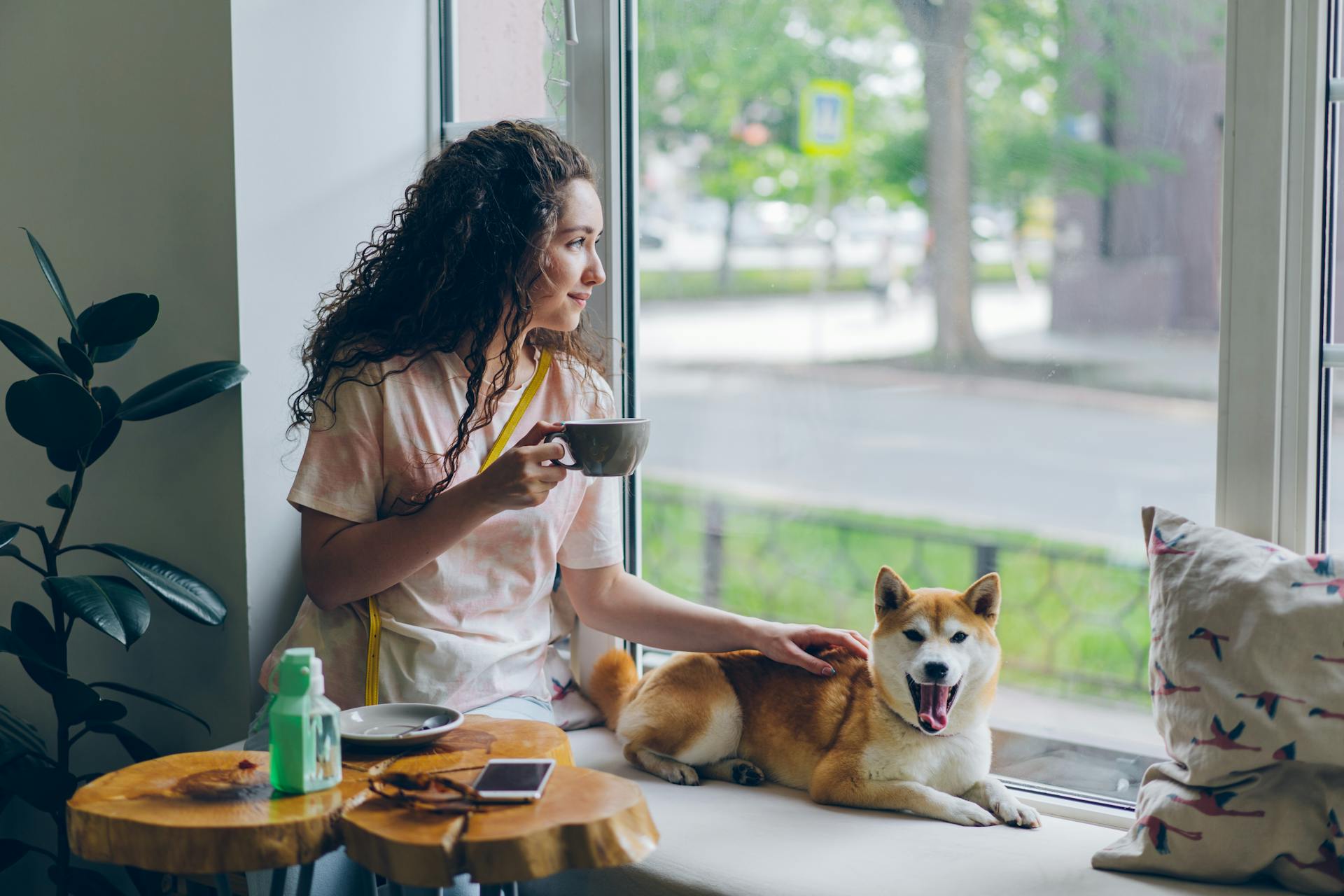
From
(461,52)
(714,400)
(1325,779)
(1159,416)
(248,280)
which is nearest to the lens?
(1325,779)

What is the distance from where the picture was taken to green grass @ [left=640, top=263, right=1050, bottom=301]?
173 cm

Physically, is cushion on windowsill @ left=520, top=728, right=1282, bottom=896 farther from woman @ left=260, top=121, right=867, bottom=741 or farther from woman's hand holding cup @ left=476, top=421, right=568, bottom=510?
woman's hand holding cup @ left=476, top=421, right=568, bottom=510

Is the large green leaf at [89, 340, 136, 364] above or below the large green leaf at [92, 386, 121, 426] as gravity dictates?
above

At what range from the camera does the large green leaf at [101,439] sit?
5.96 ft

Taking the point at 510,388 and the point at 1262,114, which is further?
the point at 510,388

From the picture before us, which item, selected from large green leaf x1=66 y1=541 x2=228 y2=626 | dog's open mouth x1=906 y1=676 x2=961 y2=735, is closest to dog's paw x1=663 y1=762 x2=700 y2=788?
dog's open mouth x1=906 y1=676 x2=961 y2=735

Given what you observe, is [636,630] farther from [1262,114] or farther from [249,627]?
[1262,114]

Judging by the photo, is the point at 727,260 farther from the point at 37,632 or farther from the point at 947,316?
the point at 37,632

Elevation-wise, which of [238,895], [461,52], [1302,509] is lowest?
[238,895]

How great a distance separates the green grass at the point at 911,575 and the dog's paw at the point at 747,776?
1.13 feet

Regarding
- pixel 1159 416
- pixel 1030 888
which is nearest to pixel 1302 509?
pixel 1159 416

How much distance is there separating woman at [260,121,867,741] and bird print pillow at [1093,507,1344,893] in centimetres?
49

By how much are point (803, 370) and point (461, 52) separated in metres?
0.94

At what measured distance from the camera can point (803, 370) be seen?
194 centimetres
